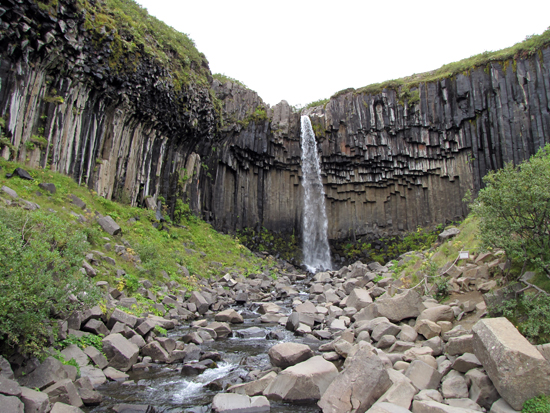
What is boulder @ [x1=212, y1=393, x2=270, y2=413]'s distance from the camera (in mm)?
5059

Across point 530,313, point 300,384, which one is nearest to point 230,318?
point 300,384

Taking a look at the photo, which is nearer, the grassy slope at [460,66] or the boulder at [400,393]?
the boulder at [400,393]

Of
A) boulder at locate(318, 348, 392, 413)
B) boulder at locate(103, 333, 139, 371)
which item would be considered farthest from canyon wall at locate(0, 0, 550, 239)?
boulder at locate(318, 348, 392, 413)

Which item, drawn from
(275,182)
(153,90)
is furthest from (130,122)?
(275,182)

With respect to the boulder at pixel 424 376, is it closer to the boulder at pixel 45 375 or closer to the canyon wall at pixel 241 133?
the boulder at pixel 45 375

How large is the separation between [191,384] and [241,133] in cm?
2533

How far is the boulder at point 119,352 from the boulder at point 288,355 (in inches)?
107

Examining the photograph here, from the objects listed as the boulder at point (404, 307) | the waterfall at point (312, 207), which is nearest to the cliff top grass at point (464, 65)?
the waterfall at point (312, 207)

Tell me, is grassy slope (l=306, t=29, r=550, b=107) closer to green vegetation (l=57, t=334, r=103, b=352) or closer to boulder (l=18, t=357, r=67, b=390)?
green vegetation (l=57, t=334, r=103, b=352)

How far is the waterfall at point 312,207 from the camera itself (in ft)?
103

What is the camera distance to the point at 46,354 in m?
5.38

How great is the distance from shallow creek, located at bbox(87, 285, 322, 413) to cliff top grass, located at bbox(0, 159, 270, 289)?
13.5 feet

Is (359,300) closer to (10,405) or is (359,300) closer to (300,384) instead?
(300,384)

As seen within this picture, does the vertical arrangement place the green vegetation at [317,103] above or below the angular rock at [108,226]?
above
